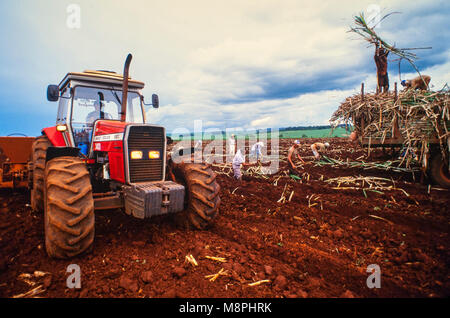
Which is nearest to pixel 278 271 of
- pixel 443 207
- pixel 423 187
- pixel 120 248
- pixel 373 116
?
pixel 120 248

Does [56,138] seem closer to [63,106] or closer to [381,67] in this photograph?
[63,106]

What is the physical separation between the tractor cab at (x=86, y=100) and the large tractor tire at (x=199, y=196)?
2167 mm

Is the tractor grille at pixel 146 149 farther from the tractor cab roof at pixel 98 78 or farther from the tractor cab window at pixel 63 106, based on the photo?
the tractor cab window at pixel 63 106

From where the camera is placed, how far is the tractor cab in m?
4.64

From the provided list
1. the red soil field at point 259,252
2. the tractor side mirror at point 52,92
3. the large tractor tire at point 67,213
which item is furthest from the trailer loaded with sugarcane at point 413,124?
the tractor side mirror at point 52,92

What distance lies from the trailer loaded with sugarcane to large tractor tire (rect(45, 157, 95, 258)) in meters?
8.13

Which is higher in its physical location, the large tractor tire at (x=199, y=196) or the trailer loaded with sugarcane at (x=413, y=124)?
the trailer loaded with sugarcane at (x=413, y=124)

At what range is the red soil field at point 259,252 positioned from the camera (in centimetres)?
271

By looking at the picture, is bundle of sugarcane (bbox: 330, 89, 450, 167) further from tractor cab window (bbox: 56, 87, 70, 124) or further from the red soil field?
tractor cab window (bbox: 56, 87, 70, 124)

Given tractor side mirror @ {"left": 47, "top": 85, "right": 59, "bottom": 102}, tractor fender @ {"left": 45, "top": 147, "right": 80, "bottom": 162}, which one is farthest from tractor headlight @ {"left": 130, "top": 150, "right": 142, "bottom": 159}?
tractor side mirror @ {"left": 47, "top": 85, "right": 59, "bottom": 102}

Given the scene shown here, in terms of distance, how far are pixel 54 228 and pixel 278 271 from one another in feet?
9.02

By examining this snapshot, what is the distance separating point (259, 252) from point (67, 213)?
2.59m

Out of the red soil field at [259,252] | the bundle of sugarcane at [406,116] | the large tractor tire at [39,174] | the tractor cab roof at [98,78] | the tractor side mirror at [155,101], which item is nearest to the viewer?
the red soil field at [259,252]

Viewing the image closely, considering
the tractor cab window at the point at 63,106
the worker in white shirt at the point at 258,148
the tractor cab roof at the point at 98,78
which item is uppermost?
the tractor cab roof at the point at 98,78
